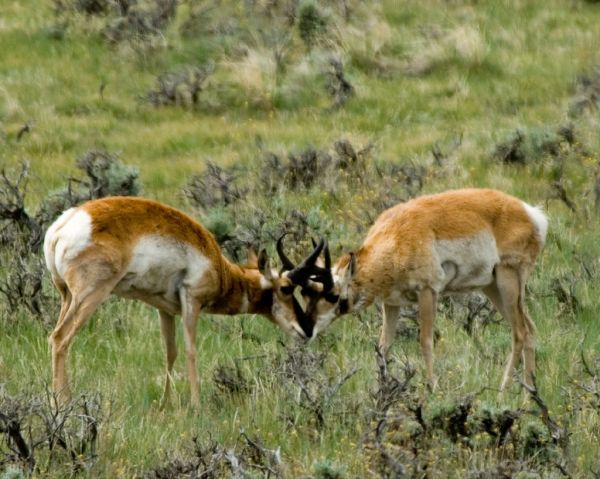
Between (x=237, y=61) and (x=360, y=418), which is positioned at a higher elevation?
(x=360, y=418)

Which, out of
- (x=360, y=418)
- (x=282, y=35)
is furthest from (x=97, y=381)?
(x=282, y=35)

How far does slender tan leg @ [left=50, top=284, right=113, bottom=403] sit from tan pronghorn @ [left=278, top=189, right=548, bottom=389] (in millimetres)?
1250

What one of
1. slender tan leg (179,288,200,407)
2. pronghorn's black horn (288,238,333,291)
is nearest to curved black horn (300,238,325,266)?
pronghorn's black horn (288,238,333,291)

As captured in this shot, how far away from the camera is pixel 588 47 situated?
56.3ft

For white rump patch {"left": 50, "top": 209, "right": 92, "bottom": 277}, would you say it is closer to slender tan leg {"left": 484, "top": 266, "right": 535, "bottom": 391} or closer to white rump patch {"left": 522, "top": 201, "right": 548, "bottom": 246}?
slender tan leg {"left": 484, "top": 266, "right": 535, "bottom": 391}

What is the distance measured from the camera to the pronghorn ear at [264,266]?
8422 mm

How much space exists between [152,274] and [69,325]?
591mm

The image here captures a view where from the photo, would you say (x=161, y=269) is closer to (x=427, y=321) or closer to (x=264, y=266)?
(x=264, y=266)

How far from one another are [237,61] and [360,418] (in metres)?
10.4

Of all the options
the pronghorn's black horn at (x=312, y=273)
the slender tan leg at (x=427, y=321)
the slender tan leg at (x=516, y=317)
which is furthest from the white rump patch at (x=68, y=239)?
the slender tan leg at (x=516, y=317)

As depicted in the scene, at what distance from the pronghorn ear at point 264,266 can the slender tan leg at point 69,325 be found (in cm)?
109

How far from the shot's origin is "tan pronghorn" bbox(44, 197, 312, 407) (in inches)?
299

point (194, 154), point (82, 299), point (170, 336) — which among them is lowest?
point (194, 154)

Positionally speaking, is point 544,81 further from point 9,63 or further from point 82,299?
point 82,299
